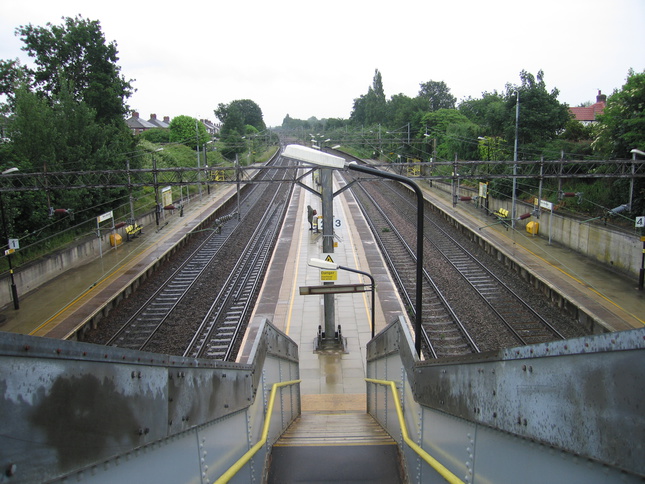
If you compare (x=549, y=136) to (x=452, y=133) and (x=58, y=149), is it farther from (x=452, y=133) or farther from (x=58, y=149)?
(x=58, y=149)

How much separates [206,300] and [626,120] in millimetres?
20385

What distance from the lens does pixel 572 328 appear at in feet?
53.1

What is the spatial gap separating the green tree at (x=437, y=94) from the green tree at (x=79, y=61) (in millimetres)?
69374

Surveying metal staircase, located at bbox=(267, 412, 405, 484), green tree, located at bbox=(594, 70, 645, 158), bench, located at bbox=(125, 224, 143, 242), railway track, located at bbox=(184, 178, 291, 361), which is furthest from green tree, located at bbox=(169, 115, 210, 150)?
metal staircase, located at bbox=(267, 412, 405, 484)

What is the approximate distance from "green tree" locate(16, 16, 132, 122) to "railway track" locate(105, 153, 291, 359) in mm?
12740

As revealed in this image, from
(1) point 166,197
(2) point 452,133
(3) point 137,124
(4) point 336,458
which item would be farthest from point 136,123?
(4) point 336,458

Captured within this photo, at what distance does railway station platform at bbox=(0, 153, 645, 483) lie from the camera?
5.88 meters

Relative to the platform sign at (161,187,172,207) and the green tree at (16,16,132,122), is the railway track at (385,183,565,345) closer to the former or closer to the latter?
the platform sign at (161,187,172,207)

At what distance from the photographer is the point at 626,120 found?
23203 mm

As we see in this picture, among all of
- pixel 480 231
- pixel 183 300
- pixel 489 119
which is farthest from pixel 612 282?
pixel 489 119

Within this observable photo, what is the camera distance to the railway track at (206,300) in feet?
51.2

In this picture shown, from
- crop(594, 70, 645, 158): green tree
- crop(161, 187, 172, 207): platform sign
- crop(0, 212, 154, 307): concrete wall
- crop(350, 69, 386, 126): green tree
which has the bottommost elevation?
crop(0, 212, 154, 307): concrete wall

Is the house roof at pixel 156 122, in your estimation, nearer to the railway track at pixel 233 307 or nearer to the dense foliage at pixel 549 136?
the dense foliage at pixel 549 136

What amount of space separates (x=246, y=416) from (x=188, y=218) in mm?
32588
